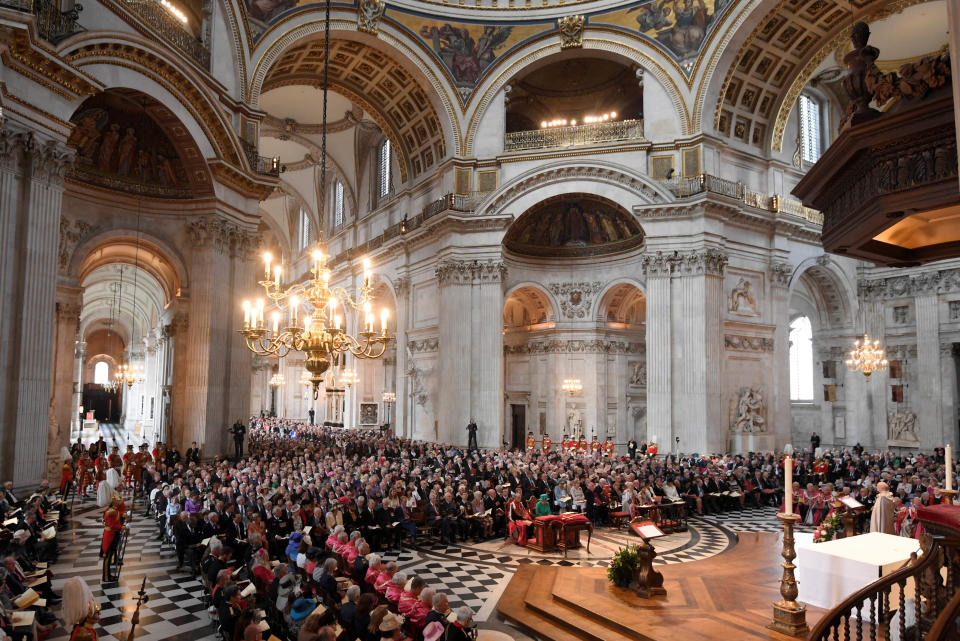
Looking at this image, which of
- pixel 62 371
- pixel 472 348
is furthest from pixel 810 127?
pixel 62 371

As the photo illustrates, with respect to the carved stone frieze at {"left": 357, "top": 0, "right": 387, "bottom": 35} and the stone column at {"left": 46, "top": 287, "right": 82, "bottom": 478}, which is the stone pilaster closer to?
the carved stone frieze at {"left": 357, "top": 0, "right": 387, "bottom": 35}

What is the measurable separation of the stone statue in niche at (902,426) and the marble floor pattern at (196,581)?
1458cm

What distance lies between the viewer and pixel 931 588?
405 centimetres

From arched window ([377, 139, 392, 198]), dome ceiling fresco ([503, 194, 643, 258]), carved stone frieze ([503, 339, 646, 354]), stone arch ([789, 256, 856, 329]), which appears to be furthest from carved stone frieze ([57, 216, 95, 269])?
stone arch ([789, 256, 856, 329])

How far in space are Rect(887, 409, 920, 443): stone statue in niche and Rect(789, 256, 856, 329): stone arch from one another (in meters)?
4.10

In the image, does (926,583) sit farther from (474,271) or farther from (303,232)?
(303,232)

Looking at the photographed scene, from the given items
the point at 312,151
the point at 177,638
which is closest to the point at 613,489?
the point at 177,638

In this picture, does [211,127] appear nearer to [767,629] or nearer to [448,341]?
[448,341]

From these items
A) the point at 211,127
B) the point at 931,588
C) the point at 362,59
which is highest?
the point at 362,59

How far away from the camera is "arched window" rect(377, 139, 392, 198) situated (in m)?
33.3

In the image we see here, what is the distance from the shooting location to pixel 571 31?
24.5 m

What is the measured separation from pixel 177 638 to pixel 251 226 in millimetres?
14807

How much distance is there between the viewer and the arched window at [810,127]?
1110 inches

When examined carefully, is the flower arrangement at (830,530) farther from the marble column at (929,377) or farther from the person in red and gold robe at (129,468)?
the marble column at (929,377)
